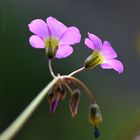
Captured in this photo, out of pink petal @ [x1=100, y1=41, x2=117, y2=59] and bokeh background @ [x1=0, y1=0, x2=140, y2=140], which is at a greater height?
pink petal @ [x1=100, y1=41, x2=117, y2=59]

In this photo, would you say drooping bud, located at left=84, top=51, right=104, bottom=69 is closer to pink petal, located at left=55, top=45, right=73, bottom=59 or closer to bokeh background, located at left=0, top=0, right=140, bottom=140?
pink petal, located at left=55, top=45, right=73, bottom=59

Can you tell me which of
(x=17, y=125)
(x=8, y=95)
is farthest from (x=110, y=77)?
(x=17, y=125)

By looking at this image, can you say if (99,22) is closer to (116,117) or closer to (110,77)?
(110,77)

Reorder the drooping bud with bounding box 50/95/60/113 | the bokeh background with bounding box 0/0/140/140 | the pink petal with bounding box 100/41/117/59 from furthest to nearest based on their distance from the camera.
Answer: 1. the bokeh background with bounding box 0/0/140/140
2. the pink petal with bounding box 100/41/117/59
3. the drooping bud with bounding box 50/95/60/113

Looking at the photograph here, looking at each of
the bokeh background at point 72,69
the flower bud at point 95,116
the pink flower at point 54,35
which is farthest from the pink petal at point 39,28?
the bokeh background at point 72,69

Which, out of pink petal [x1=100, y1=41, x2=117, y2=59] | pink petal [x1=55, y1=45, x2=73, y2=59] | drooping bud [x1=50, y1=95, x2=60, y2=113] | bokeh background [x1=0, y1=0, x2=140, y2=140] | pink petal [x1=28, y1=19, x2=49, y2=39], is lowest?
bokeh background [x1=0, y1=0, x2=140, y2=140]

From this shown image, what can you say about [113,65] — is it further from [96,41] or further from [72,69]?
[72,69]

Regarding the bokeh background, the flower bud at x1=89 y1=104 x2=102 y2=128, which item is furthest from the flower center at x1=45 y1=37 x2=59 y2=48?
the bokeh background

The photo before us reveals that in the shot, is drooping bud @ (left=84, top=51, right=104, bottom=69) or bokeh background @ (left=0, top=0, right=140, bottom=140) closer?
drooping bud @ (left=84, top=51, right=104, bottom=69)
